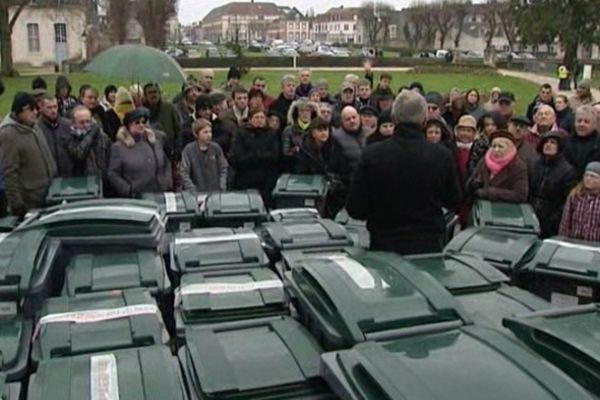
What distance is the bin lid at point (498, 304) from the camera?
3.28 meters

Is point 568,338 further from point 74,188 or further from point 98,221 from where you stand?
point 74,188

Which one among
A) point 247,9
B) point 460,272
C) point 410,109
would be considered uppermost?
point 247,9

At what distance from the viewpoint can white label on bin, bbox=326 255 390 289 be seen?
9.60ft

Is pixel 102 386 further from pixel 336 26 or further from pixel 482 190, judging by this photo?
pixel 336 26

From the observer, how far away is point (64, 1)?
50844 millimetres

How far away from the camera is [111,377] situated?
8.39 ft

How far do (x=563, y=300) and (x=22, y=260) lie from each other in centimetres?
312

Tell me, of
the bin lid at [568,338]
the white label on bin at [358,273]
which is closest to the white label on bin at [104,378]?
the white label on bin at [358,273]

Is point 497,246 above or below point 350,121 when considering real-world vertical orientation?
below

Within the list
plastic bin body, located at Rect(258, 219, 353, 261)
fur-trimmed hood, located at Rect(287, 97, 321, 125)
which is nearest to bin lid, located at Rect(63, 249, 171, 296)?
plastic bin body, located at Rect(258, 219, 353, 261)

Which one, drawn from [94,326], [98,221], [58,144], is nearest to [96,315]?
[94,326]

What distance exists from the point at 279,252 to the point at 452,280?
1298 mm

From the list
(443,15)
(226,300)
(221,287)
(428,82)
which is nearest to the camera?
(226,300)

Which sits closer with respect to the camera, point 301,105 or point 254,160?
point 254,160
